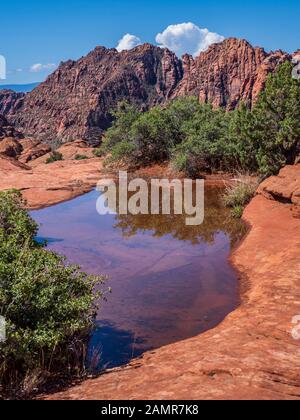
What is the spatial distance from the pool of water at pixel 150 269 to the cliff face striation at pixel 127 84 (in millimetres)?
63101

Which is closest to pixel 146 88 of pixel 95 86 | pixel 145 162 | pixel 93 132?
pixel 95 86

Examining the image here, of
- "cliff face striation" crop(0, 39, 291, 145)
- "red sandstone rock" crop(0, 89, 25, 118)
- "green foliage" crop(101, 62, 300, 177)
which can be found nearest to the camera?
"green foliage" crop(101, 62, 300, 177)

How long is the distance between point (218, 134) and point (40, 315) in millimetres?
19591

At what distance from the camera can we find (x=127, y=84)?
94.3 metres

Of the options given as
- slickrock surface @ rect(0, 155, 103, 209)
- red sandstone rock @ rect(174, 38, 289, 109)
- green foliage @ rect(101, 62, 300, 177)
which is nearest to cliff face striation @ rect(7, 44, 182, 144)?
red sandstone rock @ rect(174, 38, 289, 109)

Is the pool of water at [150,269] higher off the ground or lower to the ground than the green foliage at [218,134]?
lower

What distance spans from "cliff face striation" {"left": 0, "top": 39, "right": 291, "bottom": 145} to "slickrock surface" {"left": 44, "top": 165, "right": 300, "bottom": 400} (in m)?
70.7

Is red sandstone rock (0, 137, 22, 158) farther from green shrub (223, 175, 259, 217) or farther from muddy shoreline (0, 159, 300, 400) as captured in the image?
muddy shoreline (0, 159, 300, 400)

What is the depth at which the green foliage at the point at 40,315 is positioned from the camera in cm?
488

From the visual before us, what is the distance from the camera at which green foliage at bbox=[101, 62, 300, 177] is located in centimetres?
1573

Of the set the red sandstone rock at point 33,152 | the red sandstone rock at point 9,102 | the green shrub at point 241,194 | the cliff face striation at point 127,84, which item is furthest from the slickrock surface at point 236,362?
the red sandstone rock at point 9,102

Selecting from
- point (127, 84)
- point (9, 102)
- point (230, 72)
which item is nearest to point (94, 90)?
point (127, 84)

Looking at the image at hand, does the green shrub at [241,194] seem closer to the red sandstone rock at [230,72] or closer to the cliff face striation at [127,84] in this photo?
the red sandstone rock at [230,72]

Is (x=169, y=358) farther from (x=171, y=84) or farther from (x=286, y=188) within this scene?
(x=171, y=84)
